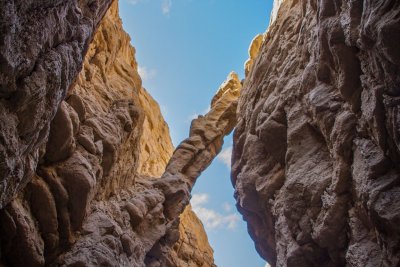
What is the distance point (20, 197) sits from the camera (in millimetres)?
9922

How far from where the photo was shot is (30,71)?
7.09 m

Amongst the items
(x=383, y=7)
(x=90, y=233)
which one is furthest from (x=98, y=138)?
(x=383, y=7)

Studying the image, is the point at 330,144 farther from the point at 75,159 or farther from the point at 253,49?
the point at 253,49

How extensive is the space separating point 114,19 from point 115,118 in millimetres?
10197

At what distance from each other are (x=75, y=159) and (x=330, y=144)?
843cm

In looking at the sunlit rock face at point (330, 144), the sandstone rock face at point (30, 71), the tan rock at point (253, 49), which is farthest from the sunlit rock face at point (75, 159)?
the tan rock at point (253, 49)

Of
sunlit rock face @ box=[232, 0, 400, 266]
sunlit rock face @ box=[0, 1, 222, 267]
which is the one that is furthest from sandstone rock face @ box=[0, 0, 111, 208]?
sunlit rock face @ box=[232, 0, 400, 266]

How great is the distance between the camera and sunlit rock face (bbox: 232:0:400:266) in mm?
8352

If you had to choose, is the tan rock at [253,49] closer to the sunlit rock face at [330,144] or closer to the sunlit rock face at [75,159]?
the sunlit rock face at [330,144]

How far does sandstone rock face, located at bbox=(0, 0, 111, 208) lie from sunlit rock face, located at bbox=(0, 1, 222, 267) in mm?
24

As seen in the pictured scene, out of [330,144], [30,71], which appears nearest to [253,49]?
[330,144]

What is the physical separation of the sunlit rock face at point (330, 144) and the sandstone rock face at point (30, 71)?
6872 mm

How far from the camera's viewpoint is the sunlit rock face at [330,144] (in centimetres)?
835

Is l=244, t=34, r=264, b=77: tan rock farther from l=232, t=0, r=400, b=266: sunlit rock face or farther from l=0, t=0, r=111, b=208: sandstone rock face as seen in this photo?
l=0, t=0, r=111, b=208: sandstone rock face
